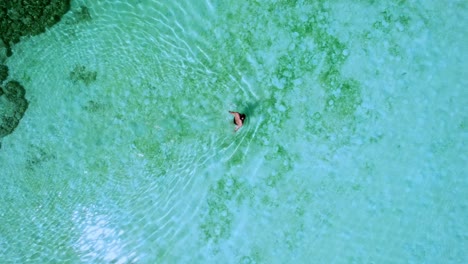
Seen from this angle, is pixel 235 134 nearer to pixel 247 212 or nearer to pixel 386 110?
pixel 247 212

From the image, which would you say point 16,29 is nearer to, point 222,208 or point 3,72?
point 3,72

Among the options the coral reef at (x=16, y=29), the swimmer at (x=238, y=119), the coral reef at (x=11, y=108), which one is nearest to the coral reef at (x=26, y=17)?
the coral reef at (x=16, y=29)

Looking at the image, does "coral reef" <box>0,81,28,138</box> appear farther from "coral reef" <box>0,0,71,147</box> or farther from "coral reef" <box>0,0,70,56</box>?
"coral reef" <box>0,0,70,56</box>

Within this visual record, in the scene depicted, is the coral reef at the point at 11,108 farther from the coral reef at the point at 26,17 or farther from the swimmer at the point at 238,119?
the swimmer at the point at 238,119

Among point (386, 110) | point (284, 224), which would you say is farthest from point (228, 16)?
point (284, 224)

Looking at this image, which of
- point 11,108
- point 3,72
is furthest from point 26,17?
point 11,108

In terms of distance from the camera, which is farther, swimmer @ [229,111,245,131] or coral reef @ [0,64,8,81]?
coral reef @ [0,64,8,81]

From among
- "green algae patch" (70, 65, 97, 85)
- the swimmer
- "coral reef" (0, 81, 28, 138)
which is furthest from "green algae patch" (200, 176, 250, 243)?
"coral reef" (0, 81, 28, 138)
